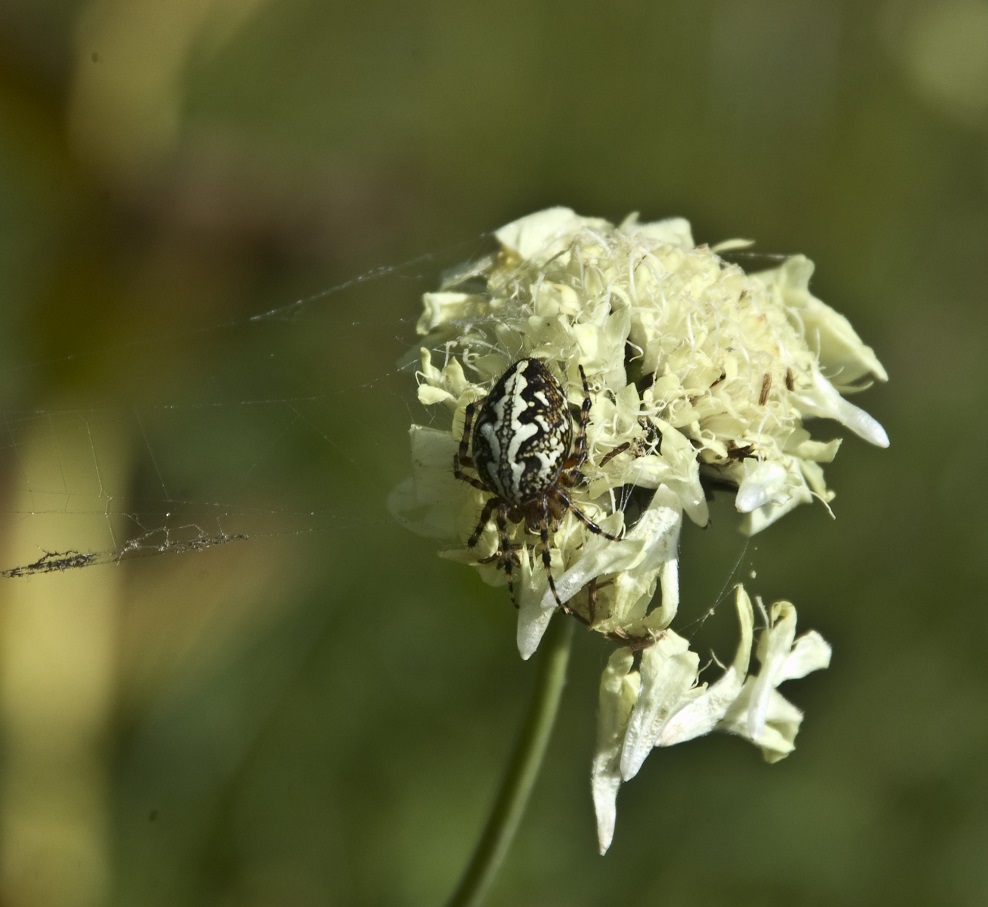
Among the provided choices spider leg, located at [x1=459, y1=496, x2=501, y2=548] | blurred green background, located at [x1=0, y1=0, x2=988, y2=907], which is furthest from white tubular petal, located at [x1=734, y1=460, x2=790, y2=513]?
blurred green background, located at [x1=0, y1=0, x2=988, y2=907]

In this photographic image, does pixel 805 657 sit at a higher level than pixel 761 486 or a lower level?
lower

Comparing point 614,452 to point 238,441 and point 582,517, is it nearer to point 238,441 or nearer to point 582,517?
point 582,517

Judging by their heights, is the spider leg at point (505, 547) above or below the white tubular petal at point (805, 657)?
above

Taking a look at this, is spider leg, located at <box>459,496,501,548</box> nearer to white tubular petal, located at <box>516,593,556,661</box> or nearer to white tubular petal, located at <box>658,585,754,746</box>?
white tubular petal, located at <box>516,593,556,661</box>

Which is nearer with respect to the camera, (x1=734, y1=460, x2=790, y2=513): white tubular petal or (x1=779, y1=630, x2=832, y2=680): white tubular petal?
(x1=734, y1=460, x2=790, y2=513): white tubular petal

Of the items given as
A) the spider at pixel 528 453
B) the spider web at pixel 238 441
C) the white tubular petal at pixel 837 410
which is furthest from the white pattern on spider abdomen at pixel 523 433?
the spider web at pixel 238 441

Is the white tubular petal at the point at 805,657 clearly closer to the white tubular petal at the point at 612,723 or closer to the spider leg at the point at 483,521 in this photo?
the white tubular petal at the point at 612,723

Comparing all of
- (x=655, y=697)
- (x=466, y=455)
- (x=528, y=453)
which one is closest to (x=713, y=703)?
(x=655, y=697)
